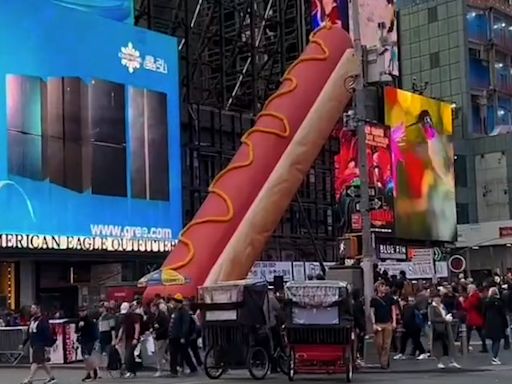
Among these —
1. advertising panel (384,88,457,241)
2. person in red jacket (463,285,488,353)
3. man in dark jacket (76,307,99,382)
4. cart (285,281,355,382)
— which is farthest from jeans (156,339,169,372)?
advertising panel (384,88,457,241)

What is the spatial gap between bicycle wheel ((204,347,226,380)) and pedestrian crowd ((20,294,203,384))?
5.53 ft

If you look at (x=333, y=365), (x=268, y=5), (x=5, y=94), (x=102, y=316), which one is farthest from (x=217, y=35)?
(x=333, y=365)

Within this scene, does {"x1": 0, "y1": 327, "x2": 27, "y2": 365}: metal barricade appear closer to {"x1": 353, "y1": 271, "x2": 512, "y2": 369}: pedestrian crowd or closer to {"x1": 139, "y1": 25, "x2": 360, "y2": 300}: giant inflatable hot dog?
{"x1": 139, "y1": 25, "x2": 360, "y2": 300}: giant inflatable hot dog

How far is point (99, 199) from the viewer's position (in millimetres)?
38625

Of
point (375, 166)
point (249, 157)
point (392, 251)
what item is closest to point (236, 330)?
point (249, 157)

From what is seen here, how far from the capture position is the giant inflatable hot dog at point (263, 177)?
99.5 feet

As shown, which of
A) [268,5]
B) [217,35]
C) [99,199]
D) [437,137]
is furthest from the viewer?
[437,137]

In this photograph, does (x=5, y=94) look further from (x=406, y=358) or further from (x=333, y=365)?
(x=333, y=365)

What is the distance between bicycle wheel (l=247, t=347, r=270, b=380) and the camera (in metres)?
19.6

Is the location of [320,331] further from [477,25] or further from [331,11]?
[477,25]

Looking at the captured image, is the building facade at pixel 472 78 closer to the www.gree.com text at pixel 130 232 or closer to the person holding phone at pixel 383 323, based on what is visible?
the www.gree.com text at pixel 130 232

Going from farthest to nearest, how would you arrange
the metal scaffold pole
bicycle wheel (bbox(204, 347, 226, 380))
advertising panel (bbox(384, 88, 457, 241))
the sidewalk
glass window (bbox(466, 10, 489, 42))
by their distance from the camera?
glass window (bbox(466, 10, 489, 42)) → advertising panel (bbox(384, 88, 457, 241)) → the metal scaffold pole → the sidewalk → bicycle wheel (bbox(204, 347, 226, 380))

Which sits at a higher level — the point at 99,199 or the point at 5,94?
the point at 5,94

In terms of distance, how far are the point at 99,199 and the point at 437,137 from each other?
1091 inches
